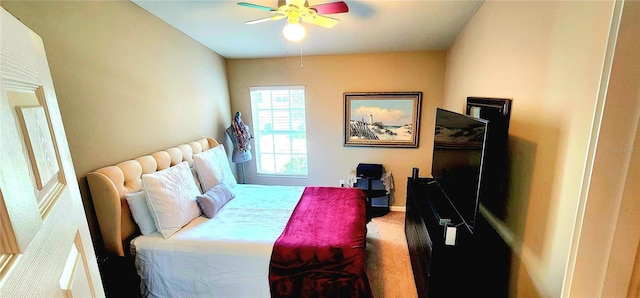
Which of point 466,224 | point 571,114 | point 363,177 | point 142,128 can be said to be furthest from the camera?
point 363,177

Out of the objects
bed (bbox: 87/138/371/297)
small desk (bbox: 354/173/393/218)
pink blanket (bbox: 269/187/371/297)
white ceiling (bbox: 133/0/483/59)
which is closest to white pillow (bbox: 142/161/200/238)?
bed (bbox: 87/138/371/297)

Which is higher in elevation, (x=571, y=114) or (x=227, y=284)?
(x=571, y=114)

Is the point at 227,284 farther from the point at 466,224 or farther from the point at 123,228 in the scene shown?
the point at 466,224

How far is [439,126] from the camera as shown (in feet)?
7.30

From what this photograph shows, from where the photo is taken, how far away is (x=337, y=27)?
239cm

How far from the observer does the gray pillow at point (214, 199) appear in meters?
2.05

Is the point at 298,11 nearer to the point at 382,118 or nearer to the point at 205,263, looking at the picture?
the point at 205,263

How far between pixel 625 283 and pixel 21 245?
3.39 ft

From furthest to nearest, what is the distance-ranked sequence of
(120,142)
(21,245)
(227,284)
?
(120,142), (227,284), (21,245)

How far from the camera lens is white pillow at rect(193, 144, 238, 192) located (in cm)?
238

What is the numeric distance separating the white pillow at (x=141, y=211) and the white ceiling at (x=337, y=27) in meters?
1.52

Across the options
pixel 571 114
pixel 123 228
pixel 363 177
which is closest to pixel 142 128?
pixel 123 228

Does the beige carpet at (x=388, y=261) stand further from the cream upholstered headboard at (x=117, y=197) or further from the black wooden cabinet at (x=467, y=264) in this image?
the cream upholstered headboard at (x=117, y=197)

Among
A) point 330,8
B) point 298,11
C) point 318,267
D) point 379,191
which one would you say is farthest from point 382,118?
point 318,267
